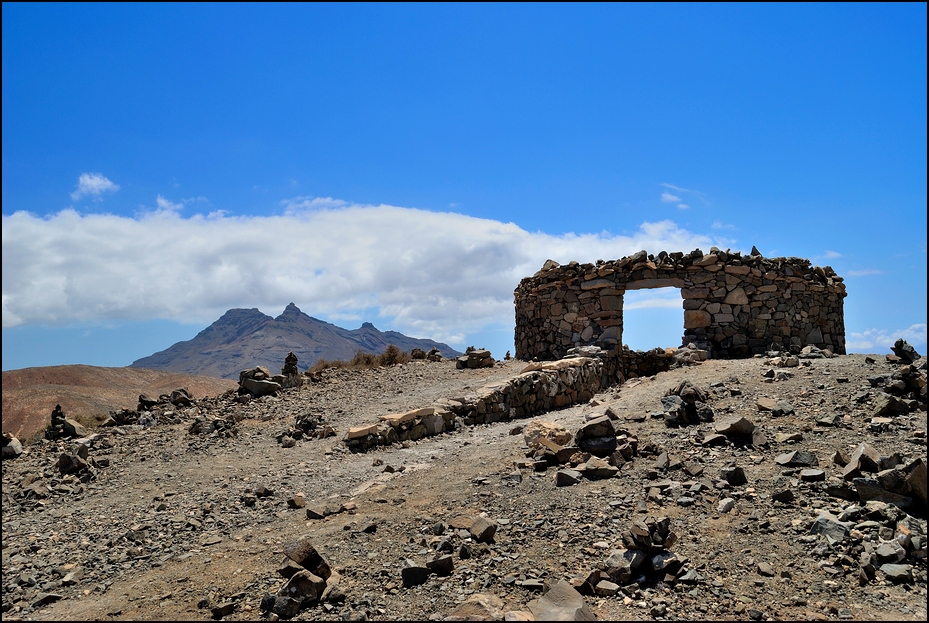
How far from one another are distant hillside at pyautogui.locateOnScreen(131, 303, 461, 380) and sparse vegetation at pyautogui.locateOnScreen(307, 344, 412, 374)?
145 ft

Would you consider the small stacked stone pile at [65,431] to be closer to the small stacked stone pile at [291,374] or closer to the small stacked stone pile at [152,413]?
the small stacked stone pile at [152,413]

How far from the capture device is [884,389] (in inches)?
281

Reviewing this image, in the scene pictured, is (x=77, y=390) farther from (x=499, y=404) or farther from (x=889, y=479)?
(x=889, y=479)

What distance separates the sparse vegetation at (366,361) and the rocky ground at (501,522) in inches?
276

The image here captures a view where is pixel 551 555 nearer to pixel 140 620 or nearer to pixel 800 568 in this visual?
pixel 800 568

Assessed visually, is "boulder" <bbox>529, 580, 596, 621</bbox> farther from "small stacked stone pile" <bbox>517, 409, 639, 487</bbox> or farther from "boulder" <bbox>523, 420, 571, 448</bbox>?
"boulder" <bbox>523, 420, 571, 448</bbox>

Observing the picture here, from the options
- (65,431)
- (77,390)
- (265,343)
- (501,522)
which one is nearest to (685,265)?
(501,522)

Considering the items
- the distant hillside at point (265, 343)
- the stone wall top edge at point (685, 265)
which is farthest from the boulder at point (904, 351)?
the distant hillside at point (265, 343)

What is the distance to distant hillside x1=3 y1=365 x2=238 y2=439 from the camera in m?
17.8

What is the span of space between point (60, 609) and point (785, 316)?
1559 centimetres

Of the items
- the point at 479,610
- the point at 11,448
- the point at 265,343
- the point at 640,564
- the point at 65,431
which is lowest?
the point at 479,610

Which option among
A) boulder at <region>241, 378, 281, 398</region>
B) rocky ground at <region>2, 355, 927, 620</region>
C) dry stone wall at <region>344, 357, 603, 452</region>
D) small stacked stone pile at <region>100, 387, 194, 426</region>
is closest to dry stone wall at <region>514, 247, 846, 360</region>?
dry stone wall at <region>344, 357, 603, 452</region>

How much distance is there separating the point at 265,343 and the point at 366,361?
5616 cm

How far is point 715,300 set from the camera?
587 inches
